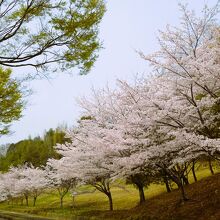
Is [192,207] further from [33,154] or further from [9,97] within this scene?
[33,154]

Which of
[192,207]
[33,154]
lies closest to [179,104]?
[192,207]

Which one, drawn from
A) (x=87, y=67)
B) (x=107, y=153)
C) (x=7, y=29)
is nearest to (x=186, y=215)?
(x=107, y=153)

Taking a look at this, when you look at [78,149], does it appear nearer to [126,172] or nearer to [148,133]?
[126,172]

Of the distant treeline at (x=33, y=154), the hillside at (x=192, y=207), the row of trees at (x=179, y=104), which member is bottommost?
the hillside at (x=192, y=207)

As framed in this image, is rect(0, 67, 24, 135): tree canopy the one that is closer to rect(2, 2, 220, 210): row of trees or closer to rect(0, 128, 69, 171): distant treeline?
rect(2, 2, 220, 210): row of trees

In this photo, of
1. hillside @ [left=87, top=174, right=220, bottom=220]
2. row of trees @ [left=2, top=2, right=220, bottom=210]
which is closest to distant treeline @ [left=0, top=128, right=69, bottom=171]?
hillside @ [left=87, top=174, right=220, bottom=220]

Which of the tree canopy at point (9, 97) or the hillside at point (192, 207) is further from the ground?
the tree canopy at point (9, 97)

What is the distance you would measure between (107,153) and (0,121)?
15.3 feet

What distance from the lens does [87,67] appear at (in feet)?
26.7

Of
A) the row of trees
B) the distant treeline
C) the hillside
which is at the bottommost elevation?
the hillside

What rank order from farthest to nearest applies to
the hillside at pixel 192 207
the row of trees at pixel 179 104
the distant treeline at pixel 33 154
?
1. the distant treeline at pixel 33 154
2. the hillside at pixel 192 207
3. the row of trees at pixel 179 104

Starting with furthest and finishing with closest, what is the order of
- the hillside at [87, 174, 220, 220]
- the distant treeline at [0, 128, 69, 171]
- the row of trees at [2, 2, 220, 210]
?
the distant treeline at [0, 128, 69, 171]
the hillside at [87, 174, 220, 220]
the row of trees at [2, 2, 220, 210]

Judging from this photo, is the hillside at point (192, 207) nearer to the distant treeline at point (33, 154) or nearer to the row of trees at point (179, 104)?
the row of trees at point (179, 104)

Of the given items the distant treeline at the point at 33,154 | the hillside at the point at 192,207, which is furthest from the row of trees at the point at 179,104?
the distant treeline at the point at 33,154
